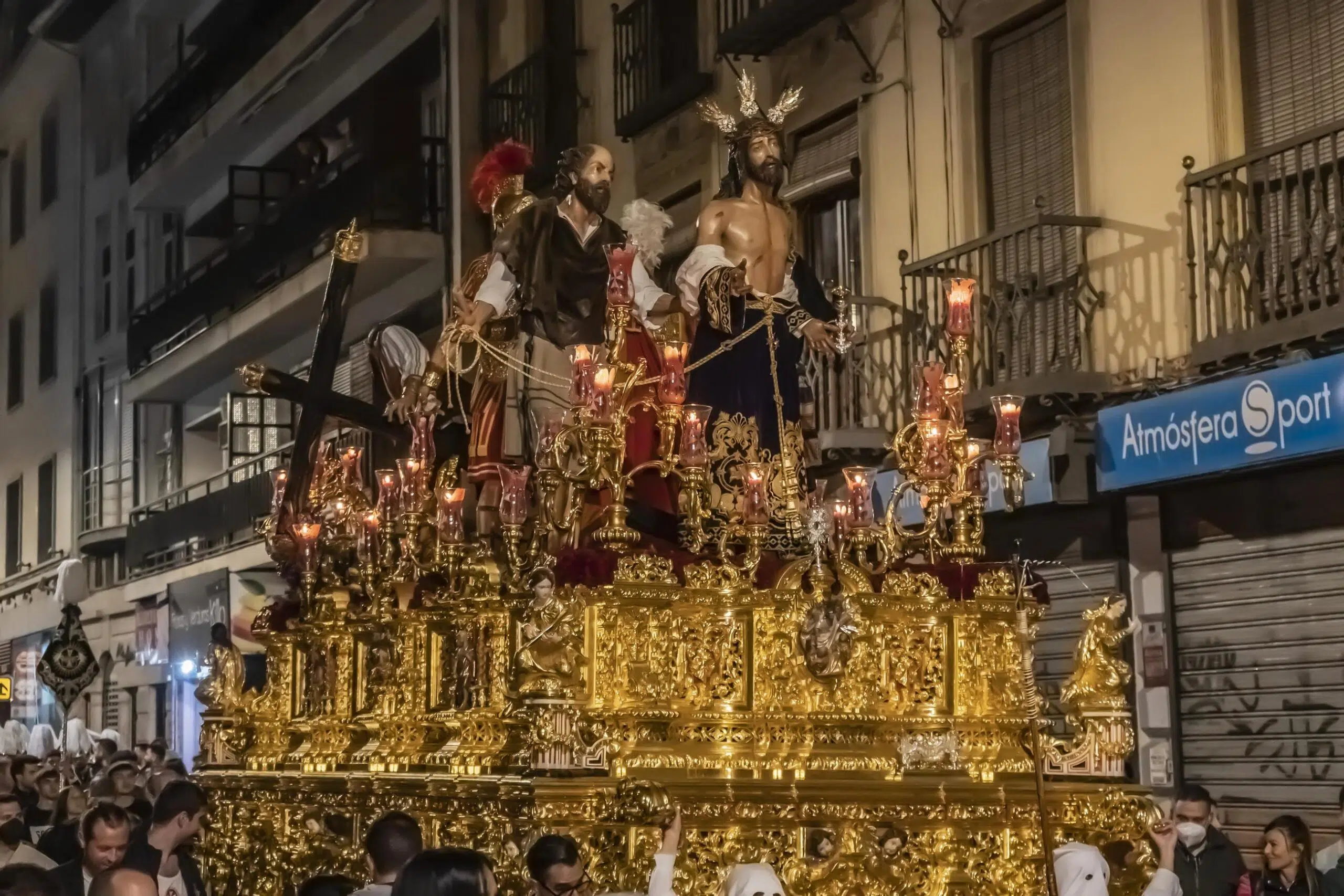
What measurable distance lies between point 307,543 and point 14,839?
270 centimetres

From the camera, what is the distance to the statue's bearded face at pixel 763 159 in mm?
9172

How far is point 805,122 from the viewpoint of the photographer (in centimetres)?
1633

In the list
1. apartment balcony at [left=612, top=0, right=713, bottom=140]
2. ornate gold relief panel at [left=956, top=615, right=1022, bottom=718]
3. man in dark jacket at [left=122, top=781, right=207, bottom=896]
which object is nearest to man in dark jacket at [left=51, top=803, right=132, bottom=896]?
man in dark jacket at [left=122, top=781, right=207, bottom=896]

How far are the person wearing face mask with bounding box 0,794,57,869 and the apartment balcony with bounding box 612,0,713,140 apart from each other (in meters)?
9.86

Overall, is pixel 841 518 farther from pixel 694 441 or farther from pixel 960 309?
pixel 960 309

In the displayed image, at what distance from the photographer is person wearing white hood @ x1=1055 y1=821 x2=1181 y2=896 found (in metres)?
7.64

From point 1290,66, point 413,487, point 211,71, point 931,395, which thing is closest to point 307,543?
point 413,487

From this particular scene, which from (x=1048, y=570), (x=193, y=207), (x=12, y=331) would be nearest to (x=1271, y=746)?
(x=1048, y=570)

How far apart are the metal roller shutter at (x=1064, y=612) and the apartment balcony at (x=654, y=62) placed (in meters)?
5.54

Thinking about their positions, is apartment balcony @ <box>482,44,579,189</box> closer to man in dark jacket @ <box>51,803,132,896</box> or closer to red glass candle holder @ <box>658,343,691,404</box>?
red glass candle holder @ <box>658,343,691,404</box>

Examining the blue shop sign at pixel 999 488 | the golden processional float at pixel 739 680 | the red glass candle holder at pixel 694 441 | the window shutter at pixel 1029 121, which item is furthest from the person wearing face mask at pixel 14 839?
the window shutter at pixel 1029 121

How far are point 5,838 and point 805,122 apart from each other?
32.3 ft

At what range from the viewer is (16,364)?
36.6 metres

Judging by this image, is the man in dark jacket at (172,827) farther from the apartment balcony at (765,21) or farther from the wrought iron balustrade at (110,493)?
the wrought iron balustrade at (110,493)
